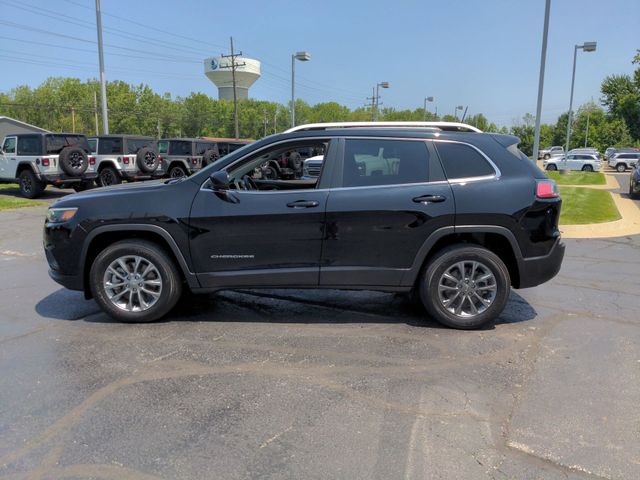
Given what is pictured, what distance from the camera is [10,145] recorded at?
16.8 m

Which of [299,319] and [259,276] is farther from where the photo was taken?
[299,319]

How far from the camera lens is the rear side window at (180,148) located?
2041cm

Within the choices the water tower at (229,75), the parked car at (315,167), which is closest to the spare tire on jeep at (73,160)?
the parked car at (315,167)

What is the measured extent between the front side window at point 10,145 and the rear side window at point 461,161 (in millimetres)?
16443

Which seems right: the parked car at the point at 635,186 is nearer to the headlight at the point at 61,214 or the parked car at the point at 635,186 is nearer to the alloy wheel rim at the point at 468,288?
the alloy wheel rim at the point at 468,288

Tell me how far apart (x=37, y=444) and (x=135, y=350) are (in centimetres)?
134

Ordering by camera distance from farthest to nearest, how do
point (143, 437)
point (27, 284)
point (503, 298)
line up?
point (27, 284) → point (503, 298) → point (143, 437)

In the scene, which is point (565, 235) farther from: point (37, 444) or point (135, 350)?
point (37, 444)

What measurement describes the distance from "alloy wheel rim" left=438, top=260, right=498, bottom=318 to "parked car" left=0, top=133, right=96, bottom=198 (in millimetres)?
14875

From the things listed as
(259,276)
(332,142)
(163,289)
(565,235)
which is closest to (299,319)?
(259,276)

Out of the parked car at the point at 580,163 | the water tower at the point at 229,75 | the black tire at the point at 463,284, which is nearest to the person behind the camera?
the black tire at the point at 463,284

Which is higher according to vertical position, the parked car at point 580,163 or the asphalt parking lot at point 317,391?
the parked car at point 580,163

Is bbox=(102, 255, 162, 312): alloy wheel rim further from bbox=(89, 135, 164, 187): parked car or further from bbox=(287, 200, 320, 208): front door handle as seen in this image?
bbox=(89, 135, 164, 187): parked car

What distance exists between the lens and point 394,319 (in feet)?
16.2
